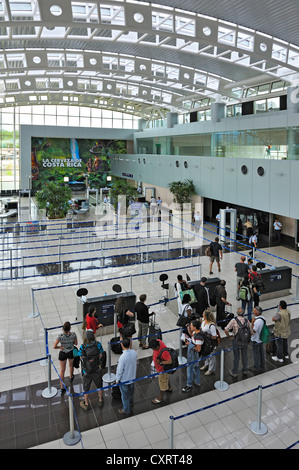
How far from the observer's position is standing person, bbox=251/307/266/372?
23.3 feet

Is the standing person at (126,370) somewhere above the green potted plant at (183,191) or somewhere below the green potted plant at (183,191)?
below

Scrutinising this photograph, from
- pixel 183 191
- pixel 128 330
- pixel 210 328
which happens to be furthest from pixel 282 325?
pixel 183 191

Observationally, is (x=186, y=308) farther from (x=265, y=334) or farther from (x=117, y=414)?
(x=117, y=414)

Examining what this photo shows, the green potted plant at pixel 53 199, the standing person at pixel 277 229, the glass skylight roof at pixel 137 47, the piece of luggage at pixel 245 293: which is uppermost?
the glass skylight roof at pixel 137 47

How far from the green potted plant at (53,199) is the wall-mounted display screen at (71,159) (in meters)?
15.3

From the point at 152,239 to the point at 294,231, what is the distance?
25.1 ft

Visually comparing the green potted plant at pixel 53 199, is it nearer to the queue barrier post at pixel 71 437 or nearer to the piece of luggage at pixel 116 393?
the piece of luggage at pixel 116 393

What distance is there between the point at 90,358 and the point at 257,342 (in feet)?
10.9

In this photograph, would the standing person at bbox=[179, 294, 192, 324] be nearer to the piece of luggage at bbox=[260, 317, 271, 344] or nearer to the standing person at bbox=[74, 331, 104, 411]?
the piece of luggage at bbox=[260, 317, 271, 344]

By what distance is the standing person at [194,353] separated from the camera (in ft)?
21.6

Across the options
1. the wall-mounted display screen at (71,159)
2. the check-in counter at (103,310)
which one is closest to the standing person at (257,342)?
the check-in counter at (103,310)

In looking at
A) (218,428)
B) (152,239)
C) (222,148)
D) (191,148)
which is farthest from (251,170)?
(218,428)

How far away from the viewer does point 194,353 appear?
6.66m
